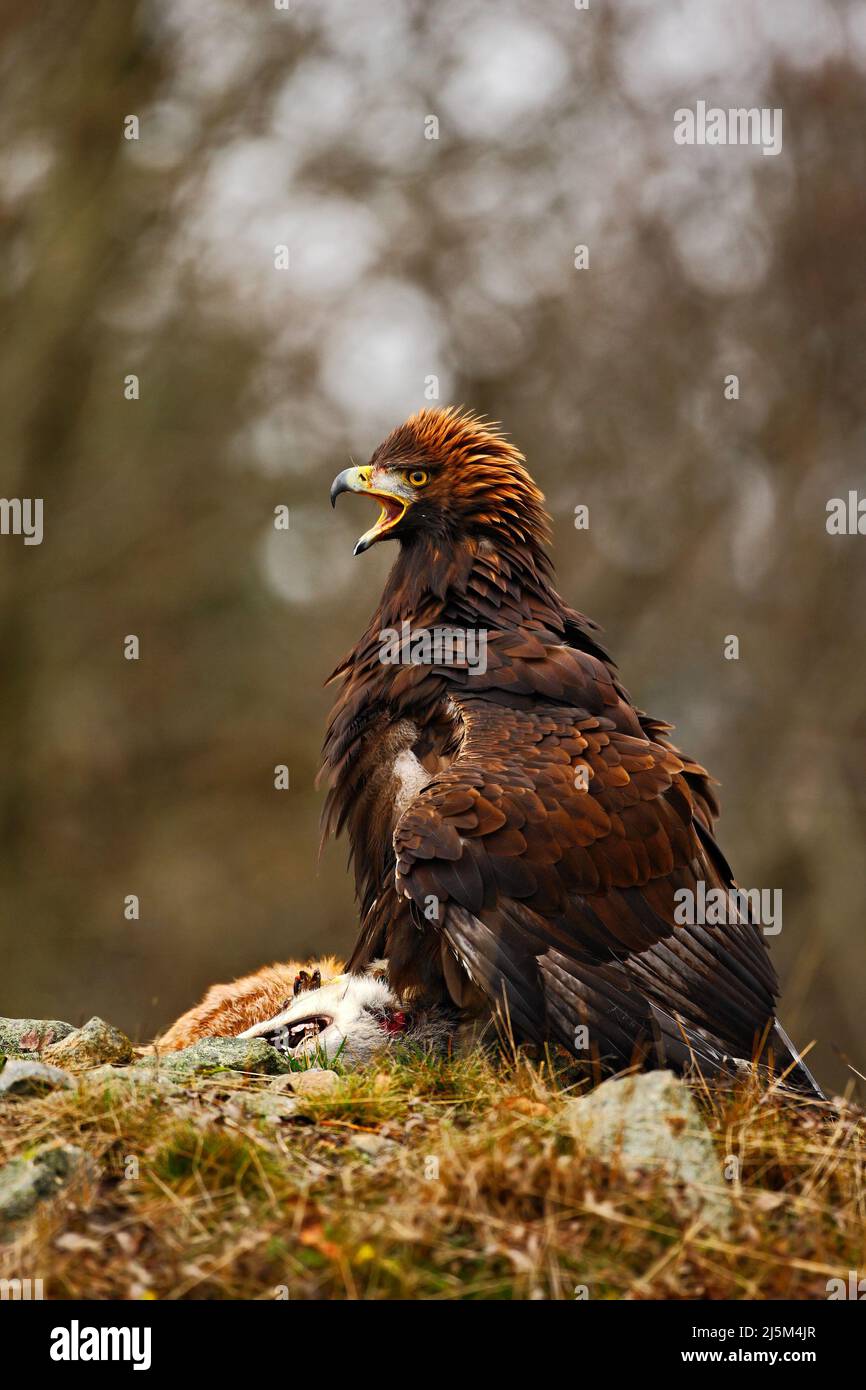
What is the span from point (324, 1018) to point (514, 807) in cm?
119

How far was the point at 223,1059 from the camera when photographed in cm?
484

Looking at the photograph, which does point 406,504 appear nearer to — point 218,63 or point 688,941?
point 688,941

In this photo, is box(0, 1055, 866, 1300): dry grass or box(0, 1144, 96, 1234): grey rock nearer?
box(0, 1055, 866, 1300): dry grass

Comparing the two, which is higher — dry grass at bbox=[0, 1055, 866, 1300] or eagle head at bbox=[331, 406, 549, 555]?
eagle head at bbox=[331, 406, 549, 555]

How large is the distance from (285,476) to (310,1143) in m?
11.2

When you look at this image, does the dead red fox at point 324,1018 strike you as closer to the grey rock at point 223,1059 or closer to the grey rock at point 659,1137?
the grey rock at point 223,1059

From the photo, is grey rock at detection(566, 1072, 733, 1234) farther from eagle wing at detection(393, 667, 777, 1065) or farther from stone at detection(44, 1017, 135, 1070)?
stone at detection(44, 1017, 135, 1070)

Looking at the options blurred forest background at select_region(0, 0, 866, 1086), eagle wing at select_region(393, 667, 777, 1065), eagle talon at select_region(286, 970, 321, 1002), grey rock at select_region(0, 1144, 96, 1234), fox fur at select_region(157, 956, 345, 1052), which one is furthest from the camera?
blurred forest background at select_region(0, 0, 866, 1086)

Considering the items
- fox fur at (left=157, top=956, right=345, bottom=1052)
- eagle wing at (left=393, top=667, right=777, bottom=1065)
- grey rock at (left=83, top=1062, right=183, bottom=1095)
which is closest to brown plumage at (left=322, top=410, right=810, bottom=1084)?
eagle wing at (left=393, top=667, right=777, bottom=1065)

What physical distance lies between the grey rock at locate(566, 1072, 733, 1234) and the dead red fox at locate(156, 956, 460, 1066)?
1.28 meters

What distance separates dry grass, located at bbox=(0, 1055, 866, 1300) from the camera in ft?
10.3

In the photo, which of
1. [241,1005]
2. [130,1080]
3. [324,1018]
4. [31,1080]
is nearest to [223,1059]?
[324,1018]

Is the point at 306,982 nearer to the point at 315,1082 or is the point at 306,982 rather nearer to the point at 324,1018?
the point at 324,1018

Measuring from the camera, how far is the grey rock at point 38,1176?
3379mm
